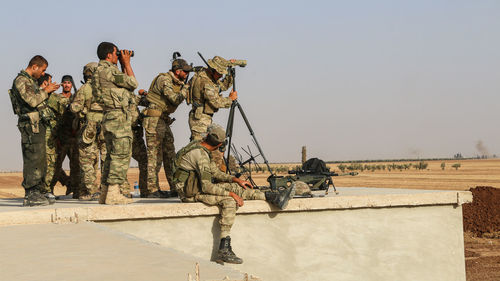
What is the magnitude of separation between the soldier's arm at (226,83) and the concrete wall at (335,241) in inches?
112

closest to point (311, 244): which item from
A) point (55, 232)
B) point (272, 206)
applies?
point (272, 206)

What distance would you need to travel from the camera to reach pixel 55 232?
276 inches

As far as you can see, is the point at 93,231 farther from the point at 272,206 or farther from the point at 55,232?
the point at 272,206

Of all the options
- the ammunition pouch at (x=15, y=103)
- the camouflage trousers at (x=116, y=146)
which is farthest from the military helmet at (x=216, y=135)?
Answer: the ammunition pouch at (x=15, y=103)

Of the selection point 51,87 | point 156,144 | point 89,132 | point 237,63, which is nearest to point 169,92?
point 156,144

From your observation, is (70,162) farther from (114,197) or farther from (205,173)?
(205,173)

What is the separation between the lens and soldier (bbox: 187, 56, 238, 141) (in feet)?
34.0

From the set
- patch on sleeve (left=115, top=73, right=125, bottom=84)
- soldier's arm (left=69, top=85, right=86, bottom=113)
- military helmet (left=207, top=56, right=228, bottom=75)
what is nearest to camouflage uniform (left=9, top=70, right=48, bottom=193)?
patch on sleeve (left=115, top=73, right=125, bottom=84)

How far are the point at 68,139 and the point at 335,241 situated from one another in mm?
5188

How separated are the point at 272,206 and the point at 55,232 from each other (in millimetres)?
3204

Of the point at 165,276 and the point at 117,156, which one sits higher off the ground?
the point at 117,156

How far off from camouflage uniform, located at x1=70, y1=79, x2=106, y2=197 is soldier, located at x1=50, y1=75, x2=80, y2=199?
499mm

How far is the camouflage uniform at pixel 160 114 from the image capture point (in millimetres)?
10633

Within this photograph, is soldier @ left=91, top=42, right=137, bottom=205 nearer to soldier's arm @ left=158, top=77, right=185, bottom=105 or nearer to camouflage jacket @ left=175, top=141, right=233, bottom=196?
camouflage jacket @ left=175, top=141, right=233, bottom=196
